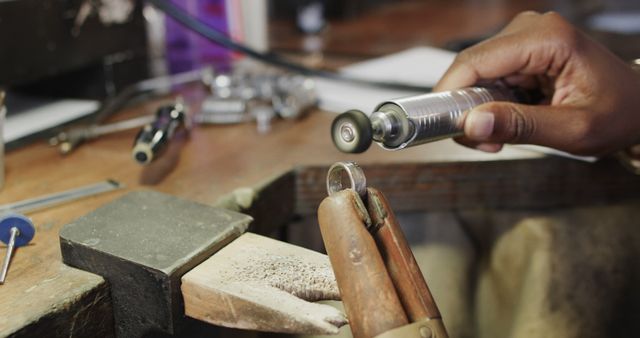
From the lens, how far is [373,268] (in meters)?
0.33

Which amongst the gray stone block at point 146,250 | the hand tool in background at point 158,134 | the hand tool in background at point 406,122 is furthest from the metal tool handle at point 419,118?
the hand tool in background at point 158,134

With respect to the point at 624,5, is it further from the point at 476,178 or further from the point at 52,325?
the point at 52,325

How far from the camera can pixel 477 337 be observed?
0.68 m

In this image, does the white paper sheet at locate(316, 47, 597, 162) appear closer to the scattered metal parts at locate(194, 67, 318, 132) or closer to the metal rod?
the scattered metal parts at locate(194, 67, 318, 132)

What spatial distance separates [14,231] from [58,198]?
3.5 inches

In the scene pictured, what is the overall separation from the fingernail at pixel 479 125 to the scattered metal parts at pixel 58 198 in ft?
1.00

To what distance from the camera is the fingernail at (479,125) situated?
447 millimetres

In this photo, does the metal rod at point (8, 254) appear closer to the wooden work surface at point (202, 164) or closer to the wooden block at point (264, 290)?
the wooden work surface at point (202, 164)

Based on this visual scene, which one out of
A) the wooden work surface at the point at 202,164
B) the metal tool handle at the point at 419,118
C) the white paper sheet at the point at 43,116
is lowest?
the wooden work surface at the point at 202,164

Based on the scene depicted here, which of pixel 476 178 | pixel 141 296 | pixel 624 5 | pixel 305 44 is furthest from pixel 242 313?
pixel 624 5

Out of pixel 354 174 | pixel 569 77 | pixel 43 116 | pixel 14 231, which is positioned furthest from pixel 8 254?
pixel 569 77

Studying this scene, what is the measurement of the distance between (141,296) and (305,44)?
0.90 m

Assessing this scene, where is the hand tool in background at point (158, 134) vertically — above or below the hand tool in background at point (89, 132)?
above

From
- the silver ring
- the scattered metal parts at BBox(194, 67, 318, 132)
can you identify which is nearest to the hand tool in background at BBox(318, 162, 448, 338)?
the silver ring
